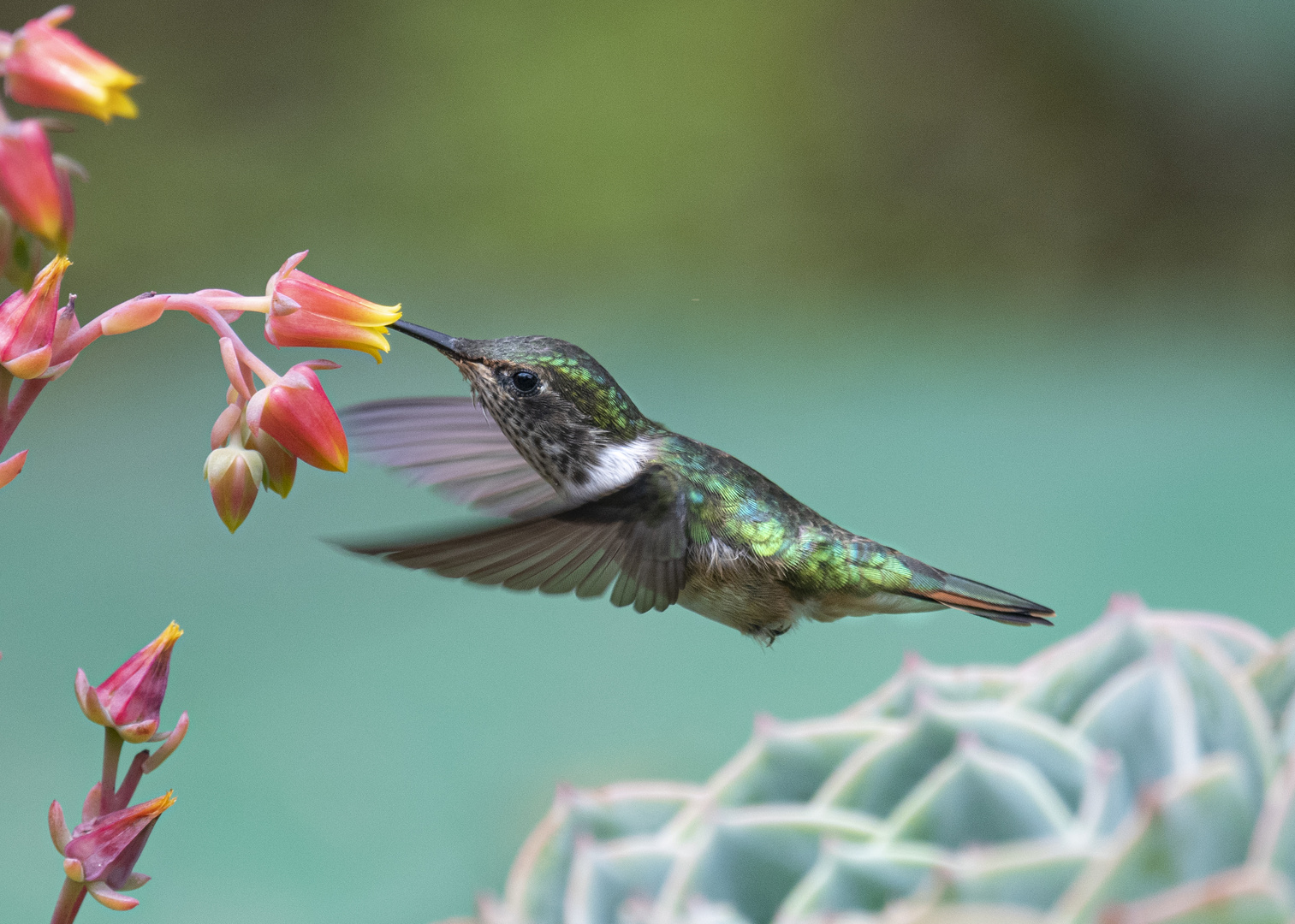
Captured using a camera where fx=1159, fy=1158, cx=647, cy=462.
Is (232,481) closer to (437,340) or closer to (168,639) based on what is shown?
(168,639)

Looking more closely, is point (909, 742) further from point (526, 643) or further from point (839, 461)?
point (839, 461)

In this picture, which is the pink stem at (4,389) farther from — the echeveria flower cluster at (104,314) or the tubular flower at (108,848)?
the tubular flower at (108,848)

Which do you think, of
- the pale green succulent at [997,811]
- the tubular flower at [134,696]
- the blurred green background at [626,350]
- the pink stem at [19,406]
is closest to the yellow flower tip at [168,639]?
the tubular flower at [134,696]

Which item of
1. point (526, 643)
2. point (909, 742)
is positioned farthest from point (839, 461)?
point (909, 742)

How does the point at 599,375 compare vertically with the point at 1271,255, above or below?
below

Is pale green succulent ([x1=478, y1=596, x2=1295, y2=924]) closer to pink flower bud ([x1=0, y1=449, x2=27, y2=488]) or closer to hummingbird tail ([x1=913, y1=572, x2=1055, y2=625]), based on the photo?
hummingbird tail ([x1=913, y1=572, x2=1055, y2=625])
